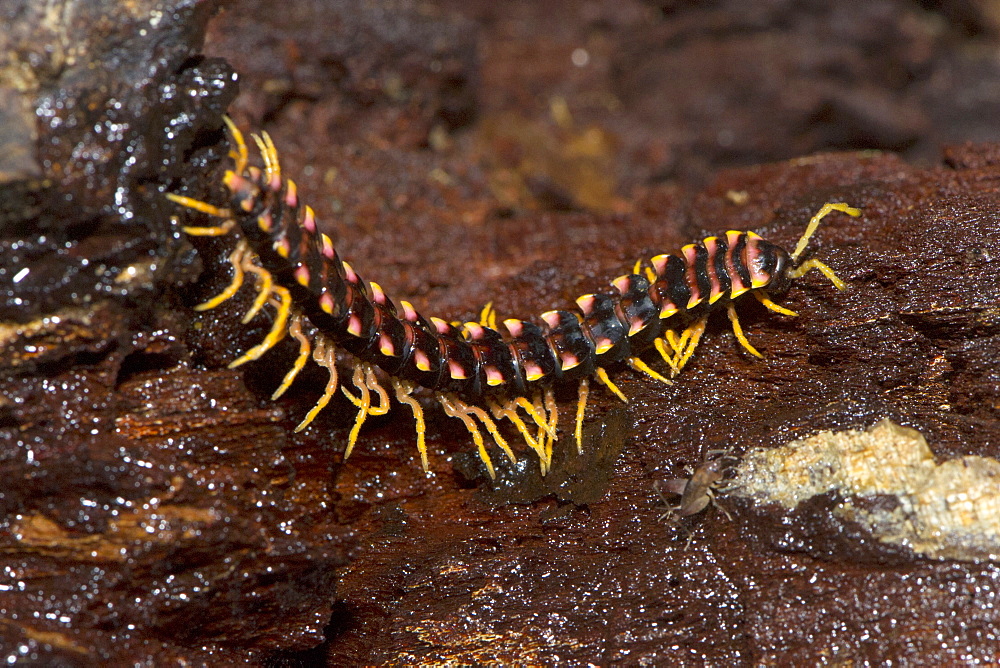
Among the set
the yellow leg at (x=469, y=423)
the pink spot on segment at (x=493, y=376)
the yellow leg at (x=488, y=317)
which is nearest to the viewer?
the pink spot on segment at (x=493, y=376)

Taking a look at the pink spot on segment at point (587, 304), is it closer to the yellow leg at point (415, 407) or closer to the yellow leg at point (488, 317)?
the yellow leg at point (488, 317)

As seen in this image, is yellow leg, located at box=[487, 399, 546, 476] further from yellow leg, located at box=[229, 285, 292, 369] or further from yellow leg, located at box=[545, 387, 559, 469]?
yellow leg, located at box=[229, 285, 292, 369]

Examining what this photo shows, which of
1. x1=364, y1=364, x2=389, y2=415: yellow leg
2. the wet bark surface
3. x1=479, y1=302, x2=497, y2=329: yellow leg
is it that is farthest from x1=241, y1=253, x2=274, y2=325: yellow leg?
x1=479, y1=302, x2=497, y2=329: yellow leg

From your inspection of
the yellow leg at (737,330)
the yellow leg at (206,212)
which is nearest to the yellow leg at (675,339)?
the yellow leg at (737,330)

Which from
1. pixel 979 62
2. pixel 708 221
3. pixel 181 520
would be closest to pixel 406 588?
pixel 181 520

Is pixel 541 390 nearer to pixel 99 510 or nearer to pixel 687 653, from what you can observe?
pixel 687 653

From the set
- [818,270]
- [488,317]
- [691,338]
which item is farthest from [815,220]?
[488,317]
